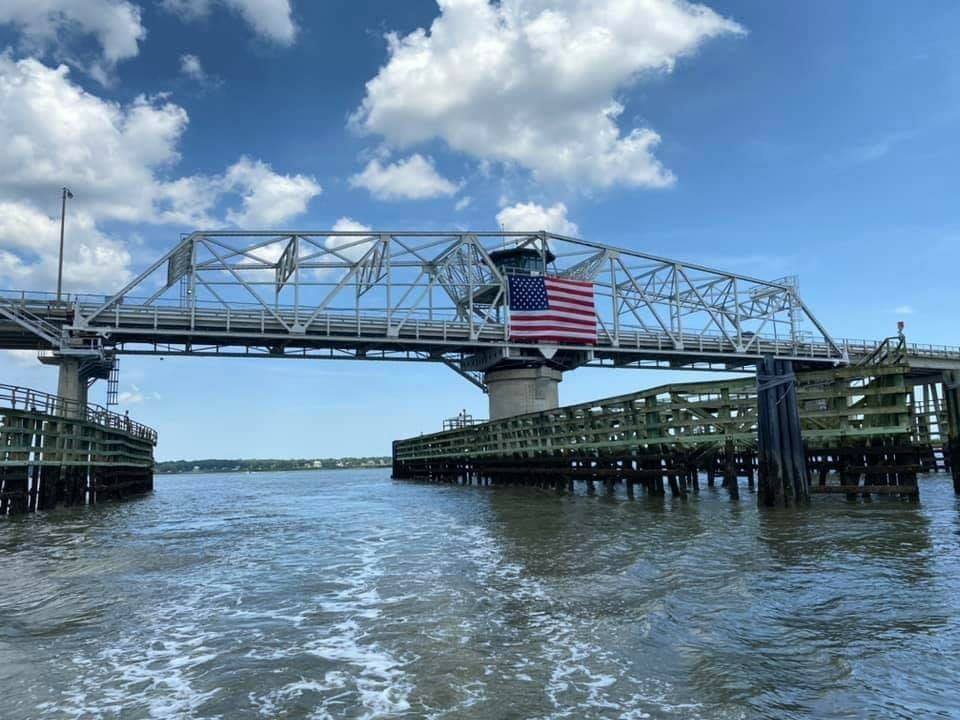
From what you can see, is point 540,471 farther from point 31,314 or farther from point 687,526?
point 31,314

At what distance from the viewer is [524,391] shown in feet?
195

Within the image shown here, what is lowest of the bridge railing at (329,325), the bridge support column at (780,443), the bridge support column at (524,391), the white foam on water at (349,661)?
the white foam on water at (349,661)

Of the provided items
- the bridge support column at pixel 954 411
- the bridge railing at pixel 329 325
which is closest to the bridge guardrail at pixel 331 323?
the bridge railing at pixel 329 325

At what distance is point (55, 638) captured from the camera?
6.31 m

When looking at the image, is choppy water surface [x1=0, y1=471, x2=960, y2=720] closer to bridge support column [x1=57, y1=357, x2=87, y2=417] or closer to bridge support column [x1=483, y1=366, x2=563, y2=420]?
bridge support column [x1=57, y1=357, x2=87, y2=417]

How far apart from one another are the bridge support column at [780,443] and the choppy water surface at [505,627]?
9.47 feet

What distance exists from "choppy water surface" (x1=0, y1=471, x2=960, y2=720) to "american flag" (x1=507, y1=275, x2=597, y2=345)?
46662 mm

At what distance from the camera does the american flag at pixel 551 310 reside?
58.6 metres

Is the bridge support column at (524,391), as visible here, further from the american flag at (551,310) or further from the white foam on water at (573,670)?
the white foam on water at (573,670)

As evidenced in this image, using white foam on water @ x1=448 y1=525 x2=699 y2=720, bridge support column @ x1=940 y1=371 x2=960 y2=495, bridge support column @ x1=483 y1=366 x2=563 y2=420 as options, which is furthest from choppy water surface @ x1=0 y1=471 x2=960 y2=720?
bridge support column @ x1=483 y1=366 x2=563 y2=420

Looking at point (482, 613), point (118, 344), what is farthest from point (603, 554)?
point (118, 344)

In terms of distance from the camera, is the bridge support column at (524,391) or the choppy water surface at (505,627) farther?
Result: the bridge support column at (524,391)

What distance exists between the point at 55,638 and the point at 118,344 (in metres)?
55.0

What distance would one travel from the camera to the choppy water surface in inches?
179
